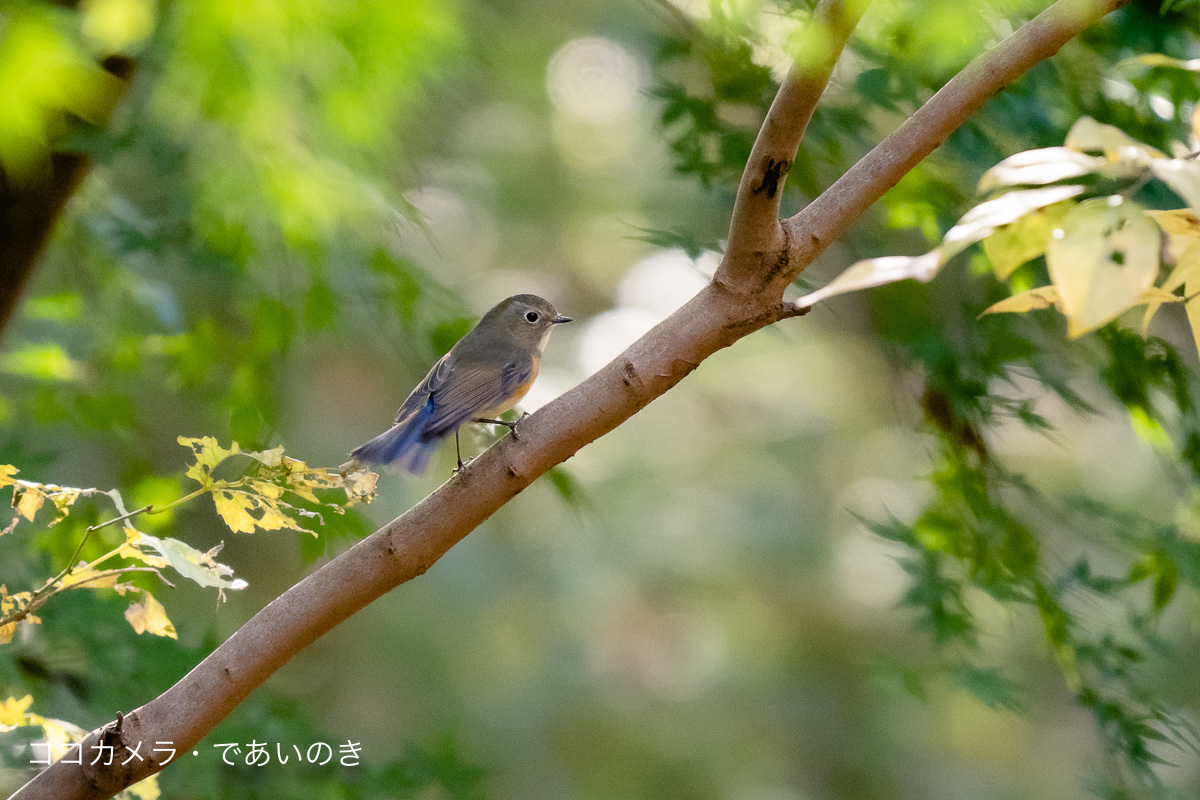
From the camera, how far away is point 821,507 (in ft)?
23.1

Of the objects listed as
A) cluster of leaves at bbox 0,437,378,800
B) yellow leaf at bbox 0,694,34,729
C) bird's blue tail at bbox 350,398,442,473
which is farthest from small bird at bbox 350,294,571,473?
yellow leaf at bbox 0,694,34,729

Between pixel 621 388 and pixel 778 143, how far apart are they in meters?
0.36

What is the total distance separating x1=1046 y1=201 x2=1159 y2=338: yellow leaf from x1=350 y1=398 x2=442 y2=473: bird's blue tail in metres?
1.12

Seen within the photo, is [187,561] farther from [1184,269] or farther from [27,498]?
[1184,269]

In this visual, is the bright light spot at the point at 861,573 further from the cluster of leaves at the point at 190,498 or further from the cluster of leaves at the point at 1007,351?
the cluster of leaves at the point at 190,498

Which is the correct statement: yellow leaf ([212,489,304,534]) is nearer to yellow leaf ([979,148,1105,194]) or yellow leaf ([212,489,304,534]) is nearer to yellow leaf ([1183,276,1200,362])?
yellow leaf ([979,148,1105,194])

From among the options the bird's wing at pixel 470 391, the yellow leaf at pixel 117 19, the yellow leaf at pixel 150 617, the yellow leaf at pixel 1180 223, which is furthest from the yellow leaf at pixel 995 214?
the bird's wing at pixel 470 391

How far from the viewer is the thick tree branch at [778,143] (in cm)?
99

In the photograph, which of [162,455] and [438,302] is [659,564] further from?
[438,302]

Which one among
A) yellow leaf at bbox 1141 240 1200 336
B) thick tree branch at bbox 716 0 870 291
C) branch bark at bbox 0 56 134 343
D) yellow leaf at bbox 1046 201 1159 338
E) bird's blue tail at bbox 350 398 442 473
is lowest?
yellow leaf at bbox 1046 201 1159 338

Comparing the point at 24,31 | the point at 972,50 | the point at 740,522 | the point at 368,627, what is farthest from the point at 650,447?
the point at 24,31

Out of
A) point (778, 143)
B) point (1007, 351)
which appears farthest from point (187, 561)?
point (1007, 351)

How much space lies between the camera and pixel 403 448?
5.25 ft

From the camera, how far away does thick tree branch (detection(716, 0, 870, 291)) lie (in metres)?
0.99
